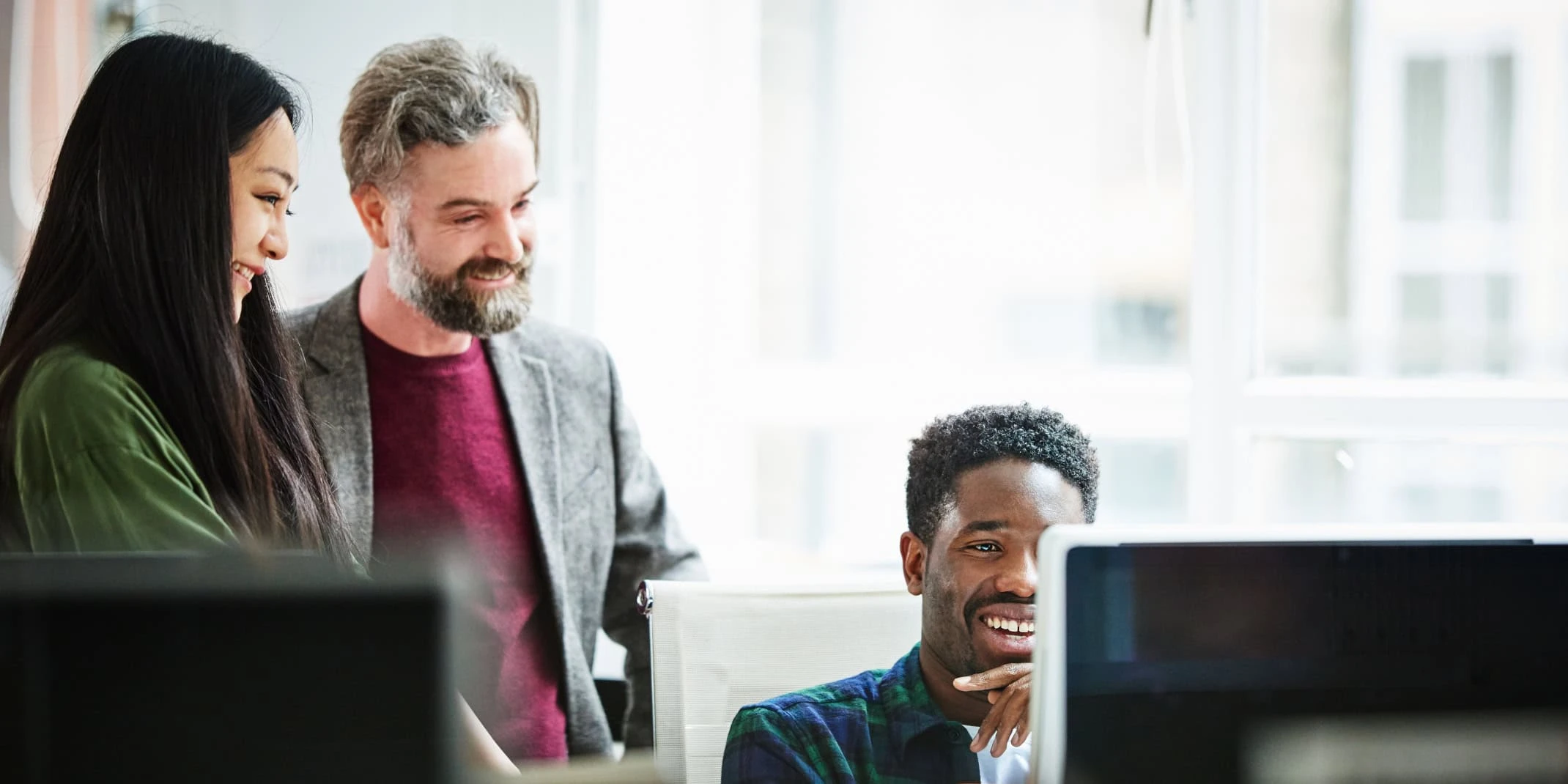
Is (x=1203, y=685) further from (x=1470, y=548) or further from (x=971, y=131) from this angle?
(x=971, y=131)

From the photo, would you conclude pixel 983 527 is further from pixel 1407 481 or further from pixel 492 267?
pixel 1407 481

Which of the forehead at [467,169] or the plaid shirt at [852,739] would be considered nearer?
the plaid shirt at [852,739]

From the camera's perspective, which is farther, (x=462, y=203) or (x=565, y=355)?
(x=565, y=355)

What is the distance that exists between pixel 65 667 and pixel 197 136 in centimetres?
105

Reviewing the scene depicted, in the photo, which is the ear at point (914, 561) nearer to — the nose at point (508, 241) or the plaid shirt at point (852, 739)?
the plaid shirt at point (852, 739)

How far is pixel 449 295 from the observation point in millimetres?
1980

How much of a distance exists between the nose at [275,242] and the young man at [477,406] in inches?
10.1

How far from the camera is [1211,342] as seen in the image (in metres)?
2.45

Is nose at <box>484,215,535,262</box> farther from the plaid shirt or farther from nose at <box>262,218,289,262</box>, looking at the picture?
the plaid shirt

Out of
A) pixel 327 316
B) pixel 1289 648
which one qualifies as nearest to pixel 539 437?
pixel 327 316

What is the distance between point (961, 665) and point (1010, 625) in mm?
65

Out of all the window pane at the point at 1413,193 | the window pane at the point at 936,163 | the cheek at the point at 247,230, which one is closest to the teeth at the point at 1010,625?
the cheek at the point at 247,230

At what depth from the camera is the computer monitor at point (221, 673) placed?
623mm

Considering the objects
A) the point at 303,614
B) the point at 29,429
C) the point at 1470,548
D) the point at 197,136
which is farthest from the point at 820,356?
the point at 303,614
